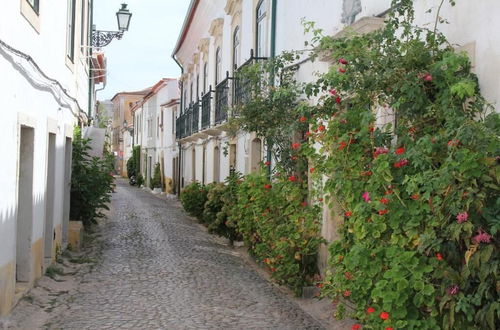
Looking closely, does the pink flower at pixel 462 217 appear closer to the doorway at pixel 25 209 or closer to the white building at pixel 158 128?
the doorway at pixel 25 209

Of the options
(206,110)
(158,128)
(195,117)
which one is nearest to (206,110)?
(206,110)

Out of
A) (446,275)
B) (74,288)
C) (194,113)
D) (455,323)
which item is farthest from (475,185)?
(194,113)

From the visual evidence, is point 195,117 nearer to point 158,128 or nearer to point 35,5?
point 35,5

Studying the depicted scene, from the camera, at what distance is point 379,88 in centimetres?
524

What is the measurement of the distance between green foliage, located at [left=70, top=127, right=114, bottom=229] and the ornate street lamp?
10.9 feet

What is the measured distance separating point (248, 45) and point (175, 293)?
6.88 metres

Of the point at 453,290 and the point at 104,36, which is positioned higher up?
the point at 104,36

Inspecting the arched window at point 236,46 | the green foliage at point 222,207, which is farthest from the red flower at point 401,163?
the arched window at point 236,46

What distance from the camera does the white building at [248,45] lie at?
194 inches

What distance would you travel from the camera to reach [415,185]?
425 cm

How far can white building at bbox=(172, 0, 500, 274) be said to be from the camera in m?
4.92

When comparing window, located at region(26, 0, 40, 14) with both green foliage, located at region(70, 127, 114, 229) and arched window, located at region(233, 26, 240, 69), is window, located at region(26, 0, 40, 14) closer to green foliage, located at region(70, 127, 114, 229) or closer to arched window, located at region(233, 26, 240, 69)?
green foliage, located at region(70, 127, 114, 229)

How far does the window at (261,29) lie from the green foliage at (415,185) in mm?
6604

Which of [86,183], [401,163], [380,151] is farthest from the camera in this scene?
[86,183]
